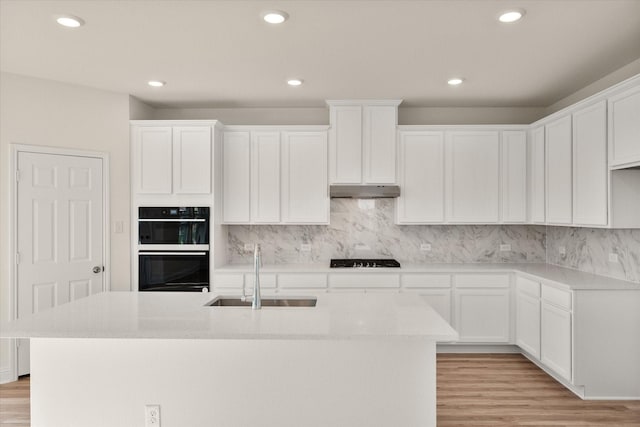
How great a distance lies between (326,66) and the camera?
3.54 m

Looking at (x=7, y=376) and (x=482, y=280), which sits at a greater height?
(x=482, y=280)

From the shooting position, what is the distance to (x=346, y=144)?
4523 millimetres

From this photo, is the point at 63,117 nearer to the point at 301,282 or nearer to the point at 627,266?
the point at 301,282

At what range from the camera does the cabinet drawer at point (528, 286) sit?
12.6ft

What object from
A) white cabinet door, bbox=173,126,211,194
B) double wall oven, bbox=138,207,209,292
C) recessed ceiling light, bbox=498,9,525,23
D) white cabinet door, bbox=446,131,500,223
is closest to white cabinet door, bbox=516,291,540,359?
white cabinet door, bbox=446,131,500,223

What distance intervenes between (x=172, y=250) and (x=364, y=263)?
202cm

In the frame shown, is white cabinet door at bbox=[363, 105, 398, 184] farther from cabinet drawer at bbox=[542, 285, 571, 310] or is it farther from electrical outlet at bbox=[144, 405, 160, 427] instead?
electrical outlet at bbox=[144, 405, 160, 427]

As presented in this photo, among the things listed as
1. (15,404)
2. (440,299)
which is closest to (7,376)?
(15,404)

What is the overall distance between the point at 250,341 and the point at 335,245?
2697mm

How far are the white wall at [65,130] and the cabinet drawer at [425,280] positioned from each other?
2.87 m

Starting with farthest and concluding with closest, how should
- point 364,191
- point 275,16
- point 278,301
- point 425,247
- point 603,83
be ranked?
point 425,247 → point 364,191 → point 603,83 → point 278,301 → point 275,16

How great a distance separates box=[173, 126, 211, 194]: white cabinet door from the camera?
171 inches

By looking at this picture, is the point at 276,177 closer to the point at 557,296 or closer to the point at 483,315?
the point at 483,315

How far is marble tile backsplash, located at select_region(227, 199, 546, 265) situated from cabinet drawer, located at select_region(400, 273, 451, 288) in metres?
0.57
